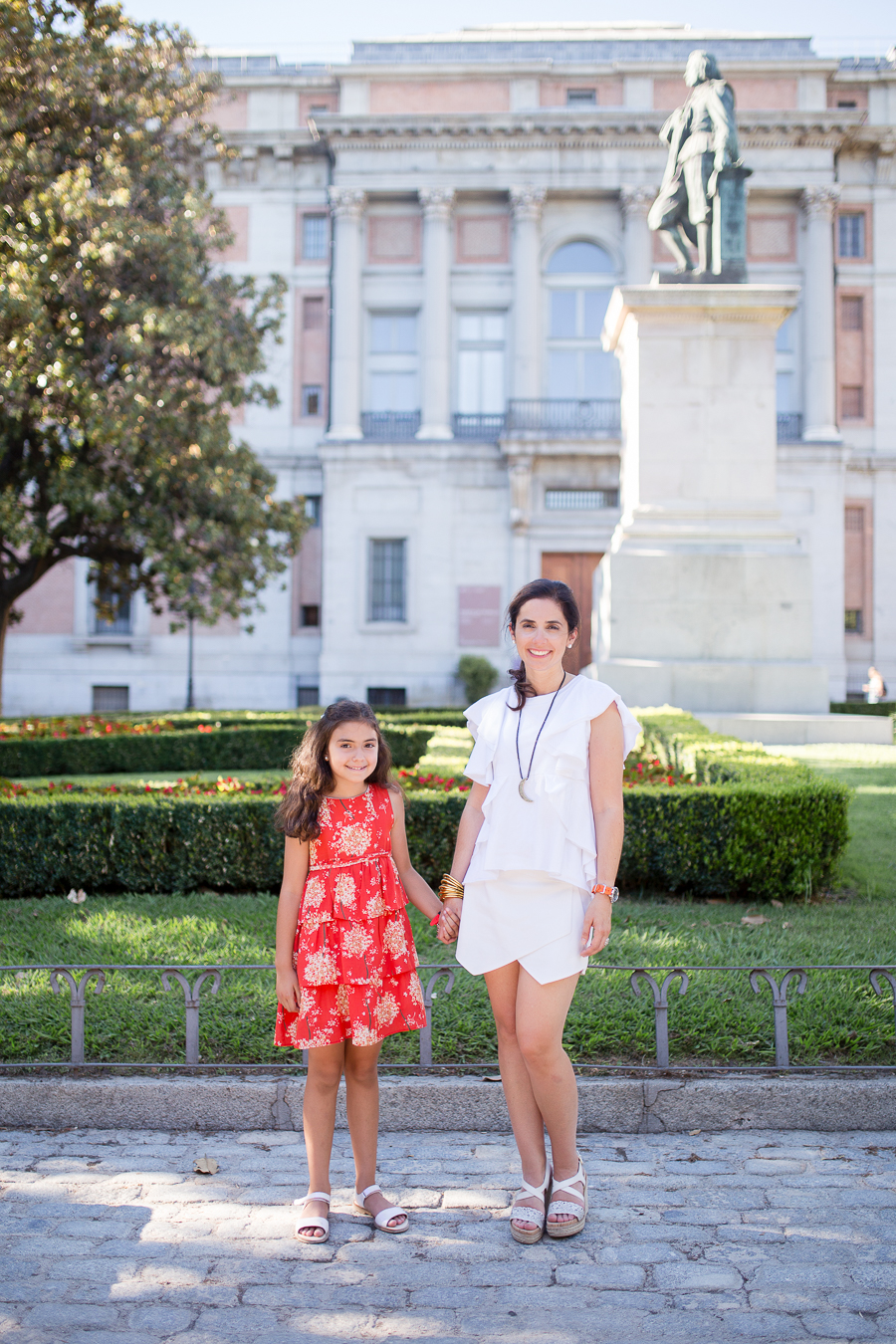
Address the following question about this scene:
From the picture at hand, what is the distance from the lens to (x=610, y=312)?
45.5 ft

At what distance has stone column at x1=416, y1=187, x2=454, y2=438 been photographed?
29.5 metres

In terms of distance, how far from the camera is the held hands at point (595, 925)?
9.69 ft

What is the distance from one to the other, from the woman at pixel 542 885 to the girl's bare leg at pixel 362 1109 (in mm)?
420

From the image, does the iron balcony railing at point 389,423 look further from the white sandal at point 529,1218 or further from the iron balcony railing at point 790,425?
the white sandal at point 529,1218

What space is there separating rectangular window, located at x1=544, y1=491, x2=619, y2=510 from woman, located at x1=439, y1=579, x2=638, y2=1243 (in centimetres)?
2670

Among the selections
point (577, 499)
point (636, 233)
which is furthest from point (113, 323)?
point (636, 233)

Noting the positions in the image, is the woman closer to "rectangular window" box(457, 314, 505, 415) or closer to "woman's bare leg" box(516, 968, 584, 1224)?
"woman's bare leg" box(516, 968, 584, 1224)

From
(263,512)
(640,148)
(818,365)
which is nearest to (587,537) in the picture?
(818,365)

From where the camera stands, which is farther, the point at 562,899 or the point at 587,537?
the point at 587,537

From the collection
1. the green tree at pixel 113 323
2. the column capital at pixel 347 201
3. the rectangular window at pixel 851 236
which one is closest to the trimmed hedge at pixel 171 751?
the green tree at pixel 113 323

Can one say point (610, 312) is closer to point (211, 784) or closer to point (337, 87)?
point (211, 784)

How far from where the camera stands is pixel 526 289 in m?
29.7

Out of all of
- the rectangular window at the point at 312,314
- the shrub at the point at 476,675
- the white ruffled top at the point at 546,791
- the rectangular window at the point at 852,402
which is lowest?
the white ruffled top at the point at 546,791

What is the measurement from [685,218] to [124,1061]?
1257cm
